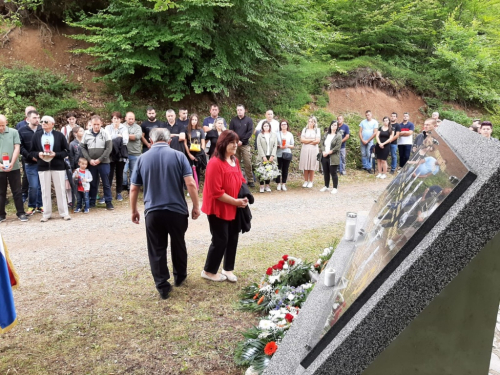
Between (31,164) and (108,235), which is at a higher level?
(31,164)

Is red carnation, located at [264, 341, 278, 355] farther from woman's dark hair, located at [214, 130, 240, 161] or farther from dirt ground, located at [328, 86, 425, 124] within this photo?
dirt ground, located at [328, 86, 425, 124]

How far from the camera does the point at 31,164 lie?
29.9 feet

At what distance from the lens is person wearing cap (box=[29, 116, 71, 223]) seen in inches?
329

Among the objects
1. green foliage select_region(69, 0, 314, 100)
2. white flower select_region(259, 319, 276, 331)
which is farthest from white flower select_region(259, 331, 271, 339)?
green foliage select_region(69, 0, 314, 100)

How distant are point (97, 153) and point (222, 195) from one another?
5.75m

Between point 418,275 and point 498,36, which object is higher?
point 498,36

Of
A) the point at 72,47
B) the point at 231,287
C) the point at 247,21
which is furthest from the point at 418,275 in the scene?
the point at 72,47

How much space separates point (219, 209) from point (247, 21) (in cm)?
938

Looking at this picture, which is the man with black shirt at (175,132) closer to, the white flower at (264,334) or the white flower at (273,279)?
the white flower at (273,279)

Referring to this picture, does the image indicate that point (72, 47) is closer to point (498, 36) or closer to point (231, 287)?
point (231, 287)

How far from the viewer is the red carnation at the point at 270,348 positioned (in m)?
3.17

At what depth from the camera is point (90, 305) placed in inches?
187

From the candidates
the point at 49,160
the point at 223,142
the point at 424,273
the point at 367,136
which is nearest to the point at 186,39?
the point at 49,160

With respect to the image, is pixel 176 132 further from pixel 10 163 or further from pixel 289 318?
pixel 289 318
